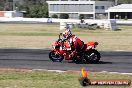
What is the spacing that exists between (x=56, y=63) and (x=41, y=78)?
17.4ft

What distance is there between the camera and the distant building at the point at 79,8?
12850 centimetres

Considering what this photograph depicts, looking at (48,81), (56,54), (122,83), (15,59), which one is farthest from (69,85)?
(15,59)

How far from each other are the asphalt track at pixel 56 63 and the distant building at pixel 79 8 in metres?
102

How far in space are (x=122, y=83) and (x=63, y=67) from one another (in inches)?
335

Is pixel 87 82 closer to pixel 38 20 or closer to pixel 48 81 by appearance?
pixel 48 81

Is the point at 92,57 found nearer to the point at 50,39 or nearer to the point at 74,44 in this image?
the point at 74,44

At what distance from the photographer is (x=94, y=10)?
129 meters

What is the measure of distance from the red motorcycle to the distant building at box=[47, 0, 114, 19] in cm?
10581

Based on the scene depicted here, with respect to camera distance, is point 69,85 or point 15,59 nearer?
point 69,85

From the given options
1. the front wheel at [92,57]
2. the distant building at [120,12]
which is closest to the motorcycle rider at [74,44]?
the front wheel at [92,57]

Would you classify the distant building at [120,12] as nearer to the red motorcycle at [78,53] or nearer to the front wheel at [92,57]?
the red motorcycle at [78,53]

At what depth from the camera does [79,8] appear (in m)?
129

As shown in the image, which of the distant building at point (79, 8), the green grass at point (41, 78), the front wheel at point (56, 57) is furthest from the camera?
the distant building at point (79, 8)

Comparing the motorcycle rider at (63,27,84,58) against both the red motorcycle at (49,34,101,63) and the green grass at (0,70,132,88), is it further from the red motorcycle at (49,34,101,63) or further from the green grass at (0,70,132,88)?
the green grass at (0,70,132,88)
